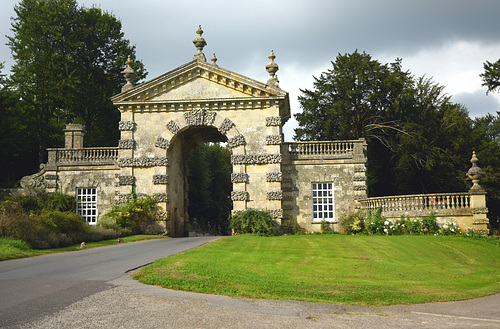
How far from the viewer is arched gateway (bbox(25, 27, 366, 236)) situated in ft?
87.6

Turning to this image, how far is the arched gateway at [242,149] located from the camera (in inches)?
1051

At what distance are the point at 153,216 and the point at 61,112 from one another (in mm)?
20557

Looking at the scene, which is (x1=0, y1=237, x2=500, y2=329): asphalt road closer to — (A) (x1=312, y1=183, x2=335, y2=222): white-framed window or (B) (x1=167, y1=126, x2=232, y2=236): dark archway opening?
(A) (x1=312, y1=183, x2=335, y2=222): white-framed window

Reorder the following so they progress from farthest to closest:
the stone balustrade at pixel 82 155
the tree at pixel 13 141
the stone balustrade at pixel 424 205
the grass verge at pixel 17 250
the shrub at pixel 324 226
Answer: the tree at pixel 13 141
the stone balustrade at pixel 82 155
the shrub at pixel 324 226
the stone balustrade at pixel 424 205
the grass verge at pixel 17 250

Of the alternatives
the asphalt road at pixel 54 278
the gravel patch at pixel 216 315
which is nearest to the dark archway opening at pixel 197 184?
the asphalt road at pixel 54 278

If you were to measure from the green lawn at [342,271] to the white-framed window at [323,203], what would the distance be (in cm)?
887

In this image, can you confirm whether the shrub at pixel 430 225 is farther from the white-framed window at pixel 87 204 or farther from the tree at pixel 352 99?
the white-framed window at pixel 87 204

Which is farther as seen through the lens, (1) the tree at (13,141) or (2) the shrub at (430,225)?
(1) the tree at (13,141)

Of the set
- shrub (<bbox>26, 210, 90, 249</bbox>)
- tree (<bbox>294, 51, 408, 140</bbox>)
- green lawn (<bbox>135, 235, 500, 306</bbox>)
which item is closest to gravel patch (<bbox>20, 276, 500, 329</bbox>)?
green lawn (<bbox>135, 235, 500, 306</bbox>)

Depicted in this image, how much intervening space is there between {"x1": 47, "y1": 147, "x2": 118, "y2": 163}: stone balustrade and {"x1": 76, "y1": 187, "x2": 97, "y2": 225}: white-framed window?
1899mm

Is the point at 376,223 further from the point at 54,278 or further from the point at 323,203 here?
the point at 54,278

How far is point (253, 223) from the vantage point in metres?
24.9

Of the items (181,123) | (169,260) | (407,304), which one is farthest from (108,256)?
(181,123)

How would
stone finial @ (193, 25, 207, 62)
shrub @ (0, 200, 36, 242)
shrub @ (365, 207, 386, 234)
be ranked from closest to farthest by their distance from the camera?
shrub @ (0, 200, 36, 242) < shrub @ (365, 207, 386, 234) < stone finial @ (193, 25, 207, 62)
